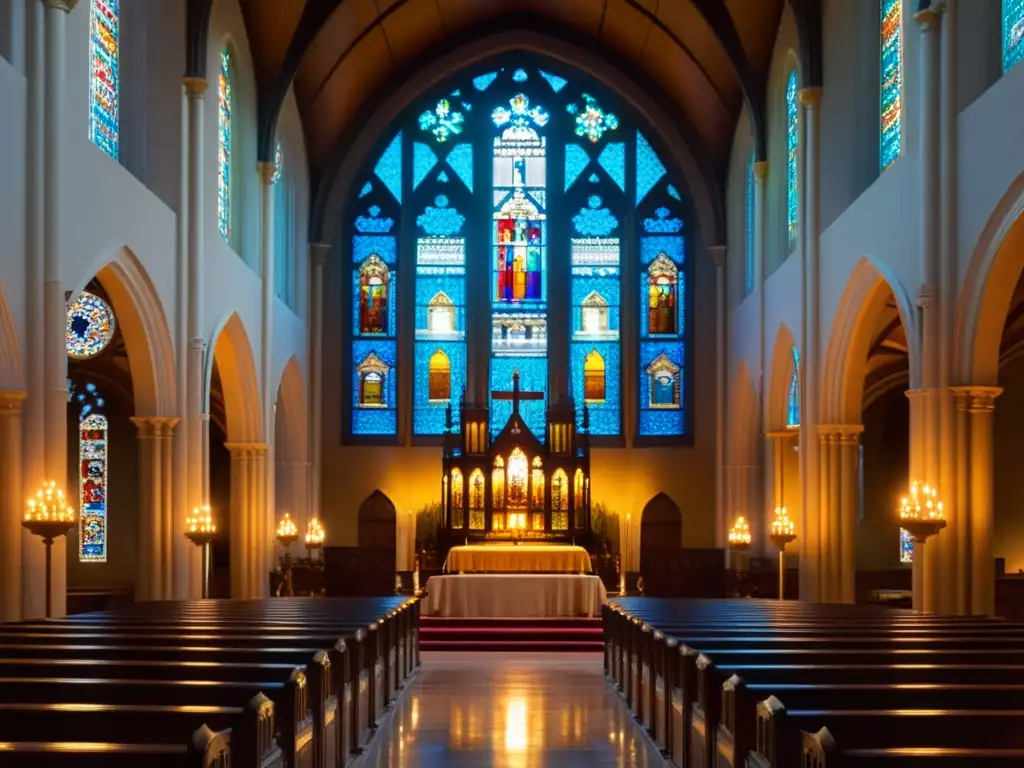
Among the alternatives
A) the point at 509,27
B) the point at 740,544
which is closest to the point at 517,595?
the point at 740,544

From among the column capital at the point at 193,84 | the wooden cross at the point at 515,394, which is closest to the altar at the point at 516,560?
the wooden cross at the point at 515,394

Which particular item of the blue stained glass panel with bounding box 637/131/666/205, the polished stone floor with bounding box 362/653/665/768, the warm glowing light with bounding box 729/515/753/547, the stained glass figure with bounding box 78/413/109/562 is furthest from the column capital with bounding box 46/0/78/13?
the blue stained glass panel with bounding box 637/131/666/205

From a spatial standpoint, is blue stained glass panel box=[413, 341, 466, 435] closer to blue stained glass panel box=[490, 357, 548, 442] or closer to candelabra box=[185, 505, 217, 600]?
blue stained glass panel box=[490, 357, 548, 442]

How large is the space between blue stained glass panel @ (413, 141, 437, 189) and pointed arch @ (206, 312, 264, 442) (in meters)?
8.50

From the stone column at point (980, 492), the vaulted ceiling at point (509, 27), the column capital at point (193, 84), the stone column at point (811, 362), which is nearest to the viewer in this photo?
the stone column at point (980, 492)

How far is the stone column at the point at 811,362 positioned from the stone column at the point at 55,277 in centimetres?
1115

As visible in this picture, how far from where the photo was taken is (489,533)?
27500mm

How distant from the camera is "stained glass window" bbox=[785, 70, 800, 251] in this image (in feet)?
77.2

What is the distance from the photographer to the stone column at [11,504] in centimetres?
1391

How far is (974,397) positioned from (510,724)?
6.73m

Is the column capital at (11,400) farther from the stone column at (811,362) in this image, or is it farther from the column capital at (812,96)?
the column capital at (812,96)

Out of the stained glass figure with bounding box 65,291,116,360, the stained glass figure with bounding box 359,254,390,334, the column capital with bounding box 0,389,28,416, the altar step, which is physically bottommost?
the altar step

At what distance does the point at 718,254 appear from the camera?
2994 centimetres

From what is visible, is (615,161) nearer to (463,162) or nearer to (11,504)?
(463,162)
